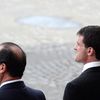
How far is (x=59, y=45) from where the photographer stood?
1092 cm

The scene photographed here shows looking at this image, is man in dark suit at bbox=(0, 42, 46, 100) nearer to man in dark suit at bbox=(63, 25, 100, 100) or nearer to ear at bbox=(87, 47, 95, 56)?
man in dark suit at bbox=(63, 25, 100, 100)

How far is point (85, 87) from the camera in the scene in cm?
379

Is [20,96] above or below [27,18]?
above

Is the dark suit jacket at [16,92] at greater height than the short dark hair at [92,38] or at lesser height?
lesser

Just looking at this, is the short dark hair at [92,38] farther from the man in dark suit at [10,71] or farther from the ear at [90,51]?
the man in dark suit at [10,71]

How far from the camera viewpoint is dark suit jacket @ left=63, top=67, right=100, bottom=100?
373cm

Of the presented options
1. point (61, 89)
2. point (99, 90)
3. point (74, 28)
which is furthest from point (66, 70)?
point (99, 90)

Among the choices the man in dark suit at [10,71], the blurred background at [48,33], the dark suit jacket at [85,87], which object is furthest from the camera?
the blurred background at [48,33]

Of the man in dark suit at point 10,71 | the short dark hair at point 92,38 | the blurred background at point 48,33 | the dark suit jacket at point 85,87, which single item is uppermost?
the short dark hair at point 92,38

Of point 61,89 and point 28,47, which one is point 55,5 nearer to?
point 28,47

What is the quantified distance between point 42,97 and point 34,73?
208 inches

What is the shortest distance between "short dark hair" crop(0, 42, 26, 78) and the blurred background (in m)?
4.43

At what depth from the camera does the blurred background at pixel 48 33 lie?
349 inches

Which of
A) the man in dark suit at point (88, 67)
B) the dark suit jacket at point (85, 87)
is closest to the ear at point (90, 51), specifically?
the man in dark suit at point (88, 67)
